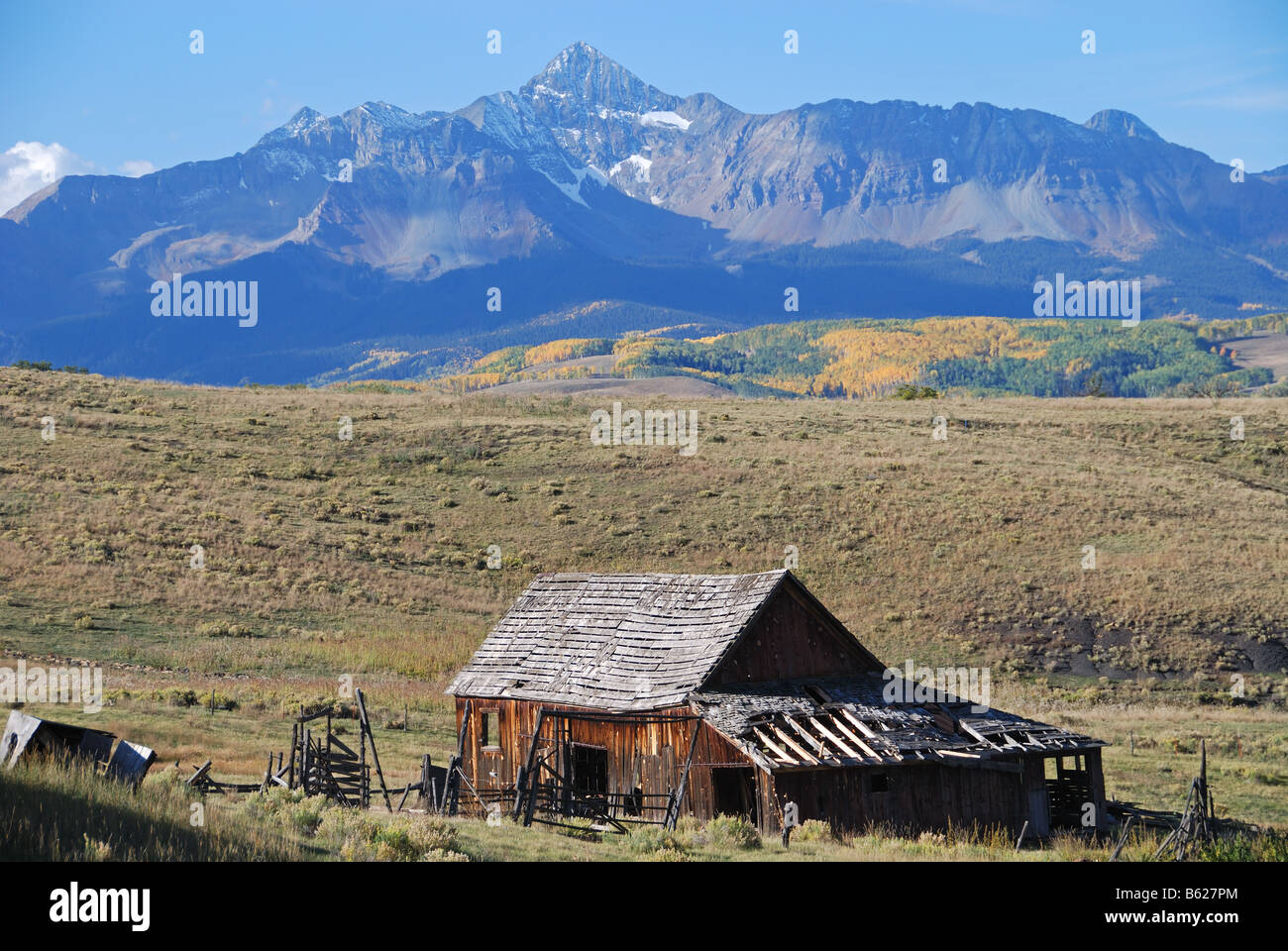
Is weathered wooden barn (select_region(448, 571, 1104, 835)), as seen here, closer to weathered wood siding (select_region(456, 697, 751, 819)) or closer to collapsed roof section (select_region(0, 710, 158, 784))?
weathered wood siding (select_region(456, 697, 751, 819))

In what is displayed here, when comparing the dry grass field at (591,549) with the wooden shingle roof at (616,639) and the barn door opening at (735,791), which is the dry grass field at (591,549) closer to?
the wooden shingle roof at (616,639)

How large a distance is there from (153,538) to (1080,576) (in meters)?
41.5

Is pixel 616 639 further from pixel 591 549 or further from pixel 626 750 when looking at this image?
pixel 591 549

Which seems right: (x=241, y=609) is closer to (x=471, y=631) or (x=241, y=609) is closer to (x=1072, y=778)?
(x=471, y=631)

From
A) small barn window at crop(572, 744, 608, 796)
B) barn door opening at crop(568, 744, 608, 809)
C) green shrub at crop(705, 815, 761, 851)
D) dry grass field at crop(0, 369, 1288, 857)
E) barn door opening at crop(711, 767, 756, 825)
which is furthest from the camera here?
dry grass field at crop(0, 369, 1288, 857)

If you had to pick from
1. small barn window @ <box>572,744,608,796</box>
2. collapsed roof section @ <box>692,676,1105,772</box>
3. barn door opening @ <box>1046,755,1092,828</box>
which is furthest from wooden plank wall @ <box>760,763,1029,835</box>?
small barn window @ <box>572,744,608,796</box>

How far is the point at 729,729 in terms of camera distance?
71.3 feet

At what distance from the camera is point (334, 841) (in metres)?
14.8

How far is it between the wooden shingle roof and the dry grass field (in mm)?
3726

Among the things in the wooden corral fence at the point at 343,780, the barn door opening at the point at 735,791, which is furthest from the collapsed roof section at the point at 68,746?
the barn door opening at the point at 735,791

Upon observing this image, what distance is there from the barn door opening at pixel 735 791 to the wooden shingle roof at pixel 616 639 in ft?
5.26

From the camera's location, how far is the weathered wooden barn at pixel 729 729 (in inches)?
856

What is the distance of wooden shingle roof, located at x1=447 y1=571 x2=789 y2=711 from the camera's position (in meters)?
24.2
